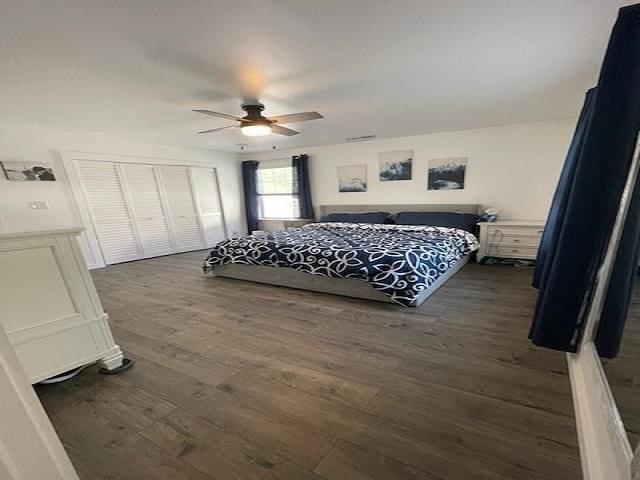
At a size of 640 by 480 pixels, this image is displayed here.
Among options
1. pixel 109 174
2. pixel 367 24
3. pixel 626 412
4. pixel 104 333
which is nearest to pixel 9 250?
pixel 104 333

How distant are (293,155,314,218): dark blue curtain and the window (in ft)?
0.46

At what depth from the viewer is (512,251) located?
3746 mm

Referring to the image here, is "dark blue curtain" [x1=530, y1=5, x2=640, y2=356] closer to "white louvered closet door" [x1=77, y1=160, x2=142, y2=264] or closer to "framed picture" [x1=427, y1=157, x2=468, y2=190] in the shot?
"framed picture" [x1=427, y1=157, x2=468, y2=190]

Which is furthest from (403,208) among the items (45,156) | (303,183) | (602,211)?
(45,156)

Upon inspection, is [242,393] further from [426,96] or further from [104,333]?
[426,96]

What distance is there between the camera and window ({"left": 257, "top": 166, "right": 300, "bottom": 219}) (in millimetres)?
6086

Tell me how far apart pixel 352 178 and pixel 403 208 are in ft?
3.93

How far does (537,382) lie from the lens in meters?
1.55

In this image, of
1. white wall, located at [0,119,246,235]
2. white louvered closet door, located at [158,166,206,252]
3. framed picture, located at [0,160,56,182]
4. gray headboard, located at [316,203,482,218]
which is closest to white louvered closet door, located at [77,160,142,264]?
white wall, located at [0,119,246,235]

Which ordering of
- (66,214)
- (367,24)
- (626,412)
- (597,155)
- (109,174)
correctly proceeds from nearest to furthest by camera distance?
1. (626,412)
2. (597,155)
3. (367,24)
4. (66,214)
5. (109,174)

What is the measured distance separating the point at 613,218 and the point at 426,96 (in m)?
2.10

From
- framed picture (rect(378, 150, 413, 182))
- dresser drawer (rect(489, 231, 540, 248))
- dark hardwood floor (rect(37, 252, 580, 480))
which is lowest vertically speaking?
dark hardwood floor (rect(37, 252, 580, 480))

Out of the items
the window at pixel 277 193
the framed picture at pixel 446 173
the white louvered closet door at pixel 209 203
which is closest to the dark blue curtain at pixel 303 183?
the window at pixel 277 193

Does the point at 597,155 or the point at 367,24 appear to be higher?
the point at 367,24
